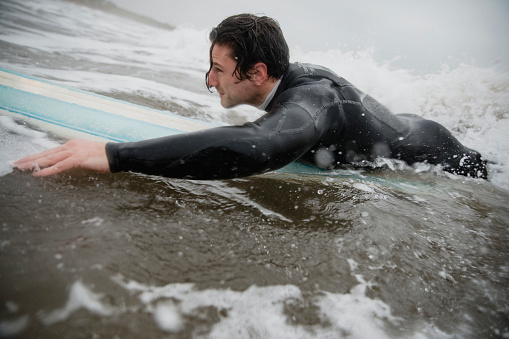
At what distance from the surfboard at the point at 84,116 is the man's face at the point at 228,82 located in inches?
19.4

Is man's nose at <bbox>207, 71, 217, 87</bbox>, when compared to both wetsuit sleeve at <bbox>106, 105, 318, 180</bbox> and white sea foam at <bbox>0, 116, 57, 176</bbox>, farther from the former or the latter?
white sea foam at <bbox>0, 116, 57, 176</bbox>

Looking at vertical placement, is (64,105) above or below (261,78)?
below

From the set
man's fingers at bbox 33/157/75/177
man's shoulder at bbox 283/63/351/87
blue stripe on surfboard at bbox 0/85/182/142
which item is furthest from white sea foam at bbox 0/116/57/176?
man's shoulder at bbox 283/63/351/87

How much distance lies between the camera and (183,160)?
1.18m

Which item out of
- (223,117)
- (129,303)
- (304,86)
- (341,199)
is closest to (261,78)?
(304,86)

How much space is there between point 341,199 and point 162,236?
1054mm

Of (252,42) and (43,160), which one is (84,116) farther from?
(252,42)

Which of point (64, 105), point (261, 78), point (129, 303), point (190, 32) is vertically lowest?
point (129, 303)

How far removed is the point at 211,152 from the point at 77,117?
1.27 m

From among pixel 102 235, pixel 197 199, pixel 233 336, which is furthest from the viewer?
pixel 197 199

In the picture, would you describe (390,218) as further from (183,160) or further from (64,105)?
(64,105)

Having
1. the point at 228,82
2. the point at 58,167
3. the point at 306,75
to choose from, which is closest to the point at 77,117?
the point at 58,167

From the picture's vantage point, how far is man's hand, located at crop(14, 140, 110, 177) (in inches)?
47.2

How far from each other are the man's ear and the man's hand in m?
1.00
